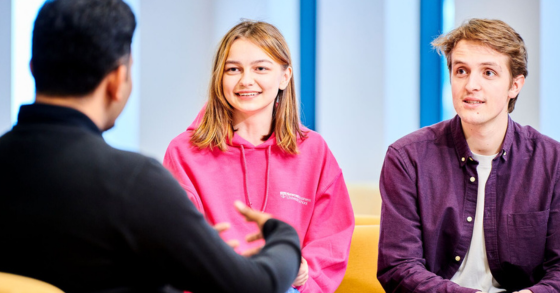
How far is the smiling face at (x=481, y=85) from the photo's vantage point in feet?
6.65

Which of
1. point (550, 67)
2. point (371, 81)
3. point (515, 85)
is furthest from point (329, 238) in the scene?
point (371, 81)

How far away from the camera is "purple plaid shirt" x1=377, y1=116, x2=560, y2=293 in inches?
77.8

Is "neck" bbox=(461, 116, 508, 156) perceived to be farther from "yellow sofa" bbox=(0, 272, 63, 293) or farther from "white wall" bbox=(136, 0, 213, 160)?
"white wall" bbox=(136, 0, 213, 160)

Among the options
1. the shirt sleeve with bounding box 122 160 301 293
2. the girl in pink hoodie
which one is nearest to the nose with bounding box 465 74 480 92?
the girl in pink hoodie

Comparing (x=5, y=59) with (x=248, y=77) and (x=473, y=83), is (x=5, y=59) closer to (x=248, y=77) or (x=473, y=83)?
(x=248, y=77)

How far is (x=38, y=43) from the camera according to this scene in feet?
3.22

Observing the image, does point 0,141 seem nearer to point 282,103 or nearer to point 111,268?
point 111,268

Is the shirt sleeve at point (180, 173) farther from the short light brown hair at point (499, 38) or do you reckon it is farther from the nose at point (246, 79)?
the short light brown hair at point (499, 38)

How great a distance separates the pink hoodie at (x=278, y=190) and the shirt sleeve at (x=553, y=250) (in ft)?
2.26

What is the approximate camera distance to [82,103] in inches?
39.2

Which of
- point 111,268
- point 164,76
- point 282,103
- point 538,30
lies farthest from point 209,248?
point 164,76

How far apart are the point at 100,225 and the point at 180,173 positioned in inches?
45.7

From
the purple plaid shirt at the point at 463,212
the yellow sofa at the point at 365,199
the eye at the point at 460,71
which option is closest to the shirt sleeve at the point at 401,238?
the purple plaid shirt at the point at 463,212

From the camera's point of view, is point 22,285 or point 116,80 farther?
point 116,80
